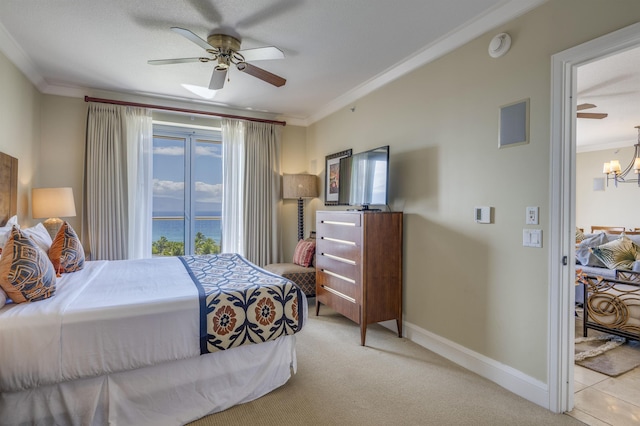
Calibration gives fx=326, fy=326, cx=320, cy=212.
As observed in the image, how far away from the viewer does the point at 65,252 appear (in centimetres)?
261

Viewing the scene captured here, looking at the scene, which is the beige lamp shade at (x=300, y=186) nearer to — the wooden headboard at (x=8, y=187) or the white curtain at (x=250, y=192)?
the white curtain at (x=250, y=192)

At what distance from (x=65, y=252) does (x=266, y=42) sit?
7.94 ft

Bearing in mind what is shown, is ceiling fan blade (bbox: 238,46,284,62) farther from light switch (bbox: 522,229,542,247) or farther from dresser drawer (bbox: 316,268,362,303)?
light switch (bbox: 522,229,542,247)

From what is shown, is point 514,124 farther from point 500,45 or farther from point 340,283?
point 340,283

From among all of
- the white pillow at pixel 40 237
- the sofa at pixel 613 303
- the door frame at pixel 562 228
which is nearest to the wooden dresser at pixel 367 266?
the door frame at pixel 562 228

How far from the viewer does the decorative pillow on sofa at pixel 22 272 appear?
5.72 feet

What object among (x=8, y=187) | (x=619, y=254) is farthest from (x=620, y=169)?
(x=8, y=187)

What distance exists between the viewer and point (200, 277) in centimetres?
250

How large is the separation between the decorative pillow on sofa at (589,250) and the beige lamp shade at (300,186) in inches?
156

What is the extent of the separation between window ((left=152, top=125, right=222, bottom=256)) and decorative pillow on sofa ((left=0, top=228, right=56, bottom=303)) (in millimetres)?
2746

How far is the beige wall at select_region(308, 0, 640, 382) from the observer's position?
2102 millimetres

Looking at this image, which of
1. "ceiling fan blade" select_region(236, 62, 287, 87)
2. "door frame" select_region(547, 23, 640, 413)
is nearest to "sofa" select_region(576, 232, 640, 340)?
"door frame" select_region(547, 23, 640, 413)

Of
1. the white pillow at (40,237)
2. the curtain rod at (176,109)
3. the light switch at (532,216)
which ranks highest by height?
the curtain rod at (176,109)

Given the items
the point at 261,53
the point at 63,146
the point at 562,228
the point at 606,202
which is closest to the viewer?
the point at 562,228
